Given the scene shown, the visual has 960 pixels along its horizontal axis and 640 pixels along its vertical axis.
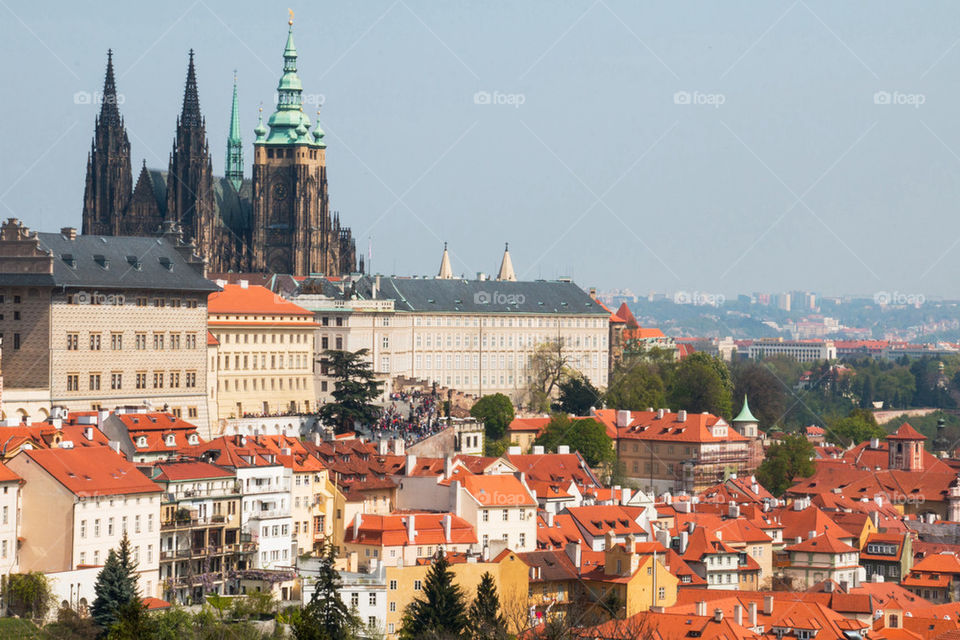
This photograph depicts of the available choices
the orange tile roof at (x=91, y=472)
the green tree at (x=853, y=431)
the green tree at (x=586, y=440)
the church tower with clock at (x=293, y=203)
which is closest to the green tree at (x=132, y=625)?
the orange tile roof at (x=91, y=472)

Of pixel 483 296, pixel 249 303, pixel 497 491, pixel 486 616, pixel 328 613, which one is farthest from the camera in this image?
pixel 483 296

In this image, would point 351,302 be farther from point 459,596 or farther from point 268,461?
point 459,596

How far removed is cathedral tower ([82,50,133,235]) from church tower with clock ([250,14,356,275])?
10266 mm

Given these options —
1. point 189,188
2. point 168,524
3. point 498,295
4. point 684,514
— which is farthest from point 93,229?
point 168,524

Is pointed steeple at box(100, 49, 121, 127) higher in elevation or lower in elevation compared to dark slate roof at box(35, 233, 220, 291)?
higher

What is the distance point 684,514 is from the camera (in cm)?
8825

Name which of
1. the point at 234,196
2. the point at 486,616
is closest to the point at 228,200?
the point at 234,196

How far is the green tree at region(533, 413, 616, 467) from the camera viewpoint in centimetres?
10781

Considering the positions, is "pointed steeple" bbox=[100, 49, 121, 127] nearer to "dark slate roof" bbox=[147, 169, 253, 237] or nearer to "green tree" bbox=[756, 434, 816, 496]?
"dark slate roof" bbox=[147, 169, 253, 237]

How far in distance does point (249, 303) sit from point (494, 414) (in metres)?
13.6

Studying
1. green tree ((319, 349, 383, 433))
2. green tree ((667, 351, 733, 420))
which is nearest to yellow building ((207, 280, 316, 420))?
green tree ((319, 349, 383, 433))

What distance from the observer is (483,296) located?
15212 centimetres

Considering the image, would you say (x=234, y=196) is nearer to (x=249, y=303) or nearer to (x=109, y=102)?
(x=109, y=102)

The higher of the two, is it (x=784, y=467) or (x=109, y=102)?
(x=109, y=102)
